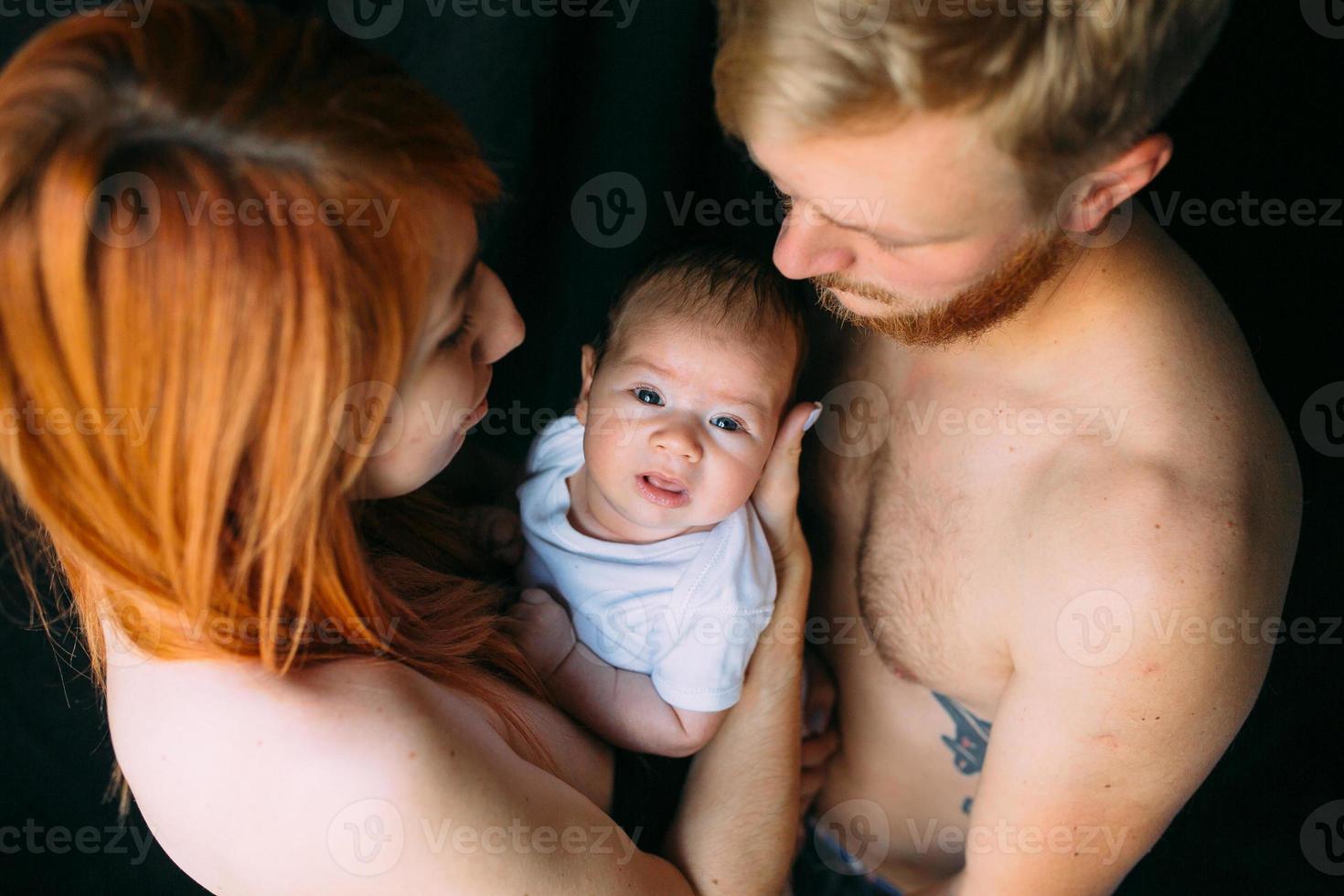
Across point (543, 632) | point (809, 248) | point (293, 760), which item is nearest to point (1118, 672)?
point (809, 248)

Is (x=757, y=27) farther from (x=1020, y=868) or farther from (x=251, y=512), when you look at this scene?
(x=1020, y=868)

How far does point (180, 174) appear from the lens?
78cm

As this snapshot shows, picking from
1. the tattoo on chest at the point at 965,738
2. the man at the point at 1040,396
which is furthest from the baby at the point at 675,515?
the tattoo on chest at the point at 965,738

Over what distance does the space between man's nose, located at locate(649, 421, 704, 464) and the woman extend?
258 mm

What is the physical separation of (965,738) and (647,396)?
711 millimetres

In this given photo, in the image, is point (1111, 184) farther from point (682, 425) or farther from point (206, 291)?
point (206, 291)

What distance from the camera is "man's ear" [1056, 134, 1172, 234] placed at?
3.64ft

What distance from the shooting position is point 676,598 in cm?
132

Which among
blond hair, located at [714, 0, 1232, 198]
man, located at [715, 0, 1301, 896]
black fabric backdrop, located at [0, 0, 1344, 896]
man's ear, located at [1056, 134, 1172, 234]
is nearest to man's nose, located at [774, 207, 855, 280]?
man, located at [715, 0, 1301, 896]

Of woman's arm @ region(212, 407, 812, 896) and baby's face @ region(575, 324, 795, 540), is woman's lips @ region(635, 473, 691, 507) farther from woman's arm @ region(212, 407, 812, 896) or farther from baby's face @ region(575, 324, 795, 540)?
woman's arm @ region(212, 407, 812, 896)

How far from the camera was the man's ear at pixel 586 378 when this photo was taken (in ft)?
4.72

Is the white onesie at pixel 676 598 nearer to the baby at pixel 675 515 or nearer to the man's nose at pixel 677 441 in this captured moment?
the baby at pixel 675 515

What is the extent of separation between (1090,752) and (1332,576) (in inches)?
29.8

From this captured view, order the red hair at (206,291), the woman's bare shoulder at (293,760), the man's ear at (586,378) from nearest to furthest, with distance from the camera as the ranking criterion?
the red hair at (206,291) < the woman's bare shoulder at (293,760) < the man's ear at (586,378)
